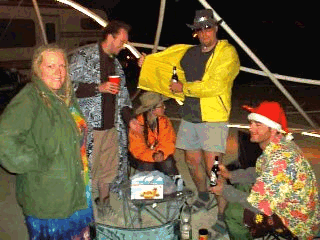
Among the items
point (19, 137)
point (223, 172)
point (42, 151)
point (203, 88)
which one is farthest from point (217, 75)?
point (19, 137)

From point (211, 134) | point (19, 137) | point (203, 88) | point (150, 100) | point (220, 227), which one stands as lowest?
point (220, 227)

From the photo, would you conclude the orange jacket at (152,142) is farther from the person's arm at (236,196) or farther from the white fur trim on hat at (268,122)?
the white fur trim on hat at (268,122)

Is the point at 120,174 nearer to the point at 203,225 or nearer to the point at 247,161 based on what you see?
the point at 203,225

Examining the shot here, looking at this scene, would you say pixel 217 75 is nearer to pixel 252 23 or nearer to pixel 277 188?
pixel 277 188

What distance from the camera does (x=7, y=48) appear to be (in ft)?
41.5

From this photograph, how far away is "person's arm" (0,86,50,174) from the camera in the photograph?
8.00 ft

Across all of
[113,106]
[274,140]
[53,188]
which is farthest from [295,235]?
[113,106]

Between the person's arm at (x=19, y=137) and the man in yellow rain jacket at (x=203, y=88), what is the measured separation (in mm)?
2262

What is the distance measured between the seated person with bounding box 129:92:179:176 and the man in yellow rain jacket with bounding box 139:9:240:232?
1.89ft

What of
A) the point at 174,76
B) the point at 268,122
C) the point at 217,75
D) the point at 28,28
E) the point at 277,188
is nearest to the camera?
the point at 277,188

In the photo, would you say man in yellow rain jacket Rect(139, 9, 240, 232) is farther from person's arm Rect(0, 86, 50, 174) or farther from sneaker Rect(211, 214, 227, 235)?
person's arm Rect(0, 86, 50, 174)

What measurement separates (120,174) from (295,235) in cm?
253

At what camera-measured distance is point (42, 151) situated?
263 cm

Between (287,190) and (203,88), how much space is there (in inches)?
63.4
